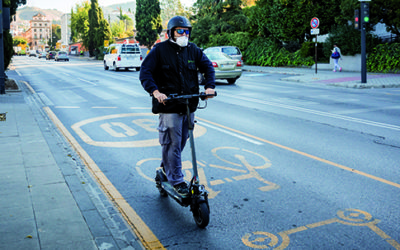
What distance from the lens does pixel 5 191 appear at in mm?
5133

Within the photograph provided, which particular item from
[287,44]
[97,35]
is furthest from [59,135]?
[97,35]

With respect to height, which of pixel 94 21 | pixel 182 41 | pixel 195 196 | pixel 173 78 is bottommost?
pixel 195 196

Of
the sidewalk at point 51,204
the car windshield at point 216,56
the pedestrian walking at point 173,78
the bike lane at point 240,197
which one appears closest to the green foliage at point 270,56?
the car windshield at point 216,56

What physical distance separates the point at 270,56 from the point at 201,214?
33.1 meters

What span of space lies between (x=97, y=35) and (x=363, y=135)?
78.8m

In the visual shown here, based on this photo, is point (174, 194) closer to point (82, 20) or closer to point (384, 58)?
point (384, 58)

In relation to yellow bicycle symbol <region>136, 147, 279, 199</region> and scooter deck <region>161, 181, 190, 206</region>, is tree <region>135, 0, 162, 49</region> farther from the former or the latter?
scooter deck <region>161, 181, 190, 206</region>

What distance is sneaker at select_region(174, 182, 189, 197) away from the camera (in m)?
4.50

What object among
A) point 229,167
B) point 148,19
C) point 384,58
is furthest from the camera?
point 148,19

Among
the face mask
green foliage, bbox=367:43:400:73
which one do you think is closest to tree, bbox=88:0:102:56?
green foliage, bbox=367:43:400:73

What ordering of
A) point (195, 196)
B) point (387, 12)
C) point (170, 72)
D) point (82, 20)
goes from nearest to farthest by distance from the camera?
point (195, 196)
point (170, 72)
point (387, 12)
point (82, 20)

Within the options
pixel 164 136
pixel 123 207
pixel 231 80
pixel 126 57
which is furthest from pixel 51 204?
pixel 126 57

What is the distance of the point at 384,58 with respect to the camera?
84.9ft

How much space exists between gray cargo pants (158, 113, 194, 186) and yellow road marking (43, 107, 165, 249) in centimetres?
57
